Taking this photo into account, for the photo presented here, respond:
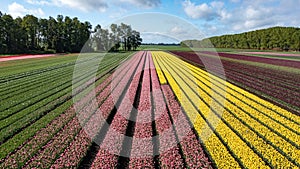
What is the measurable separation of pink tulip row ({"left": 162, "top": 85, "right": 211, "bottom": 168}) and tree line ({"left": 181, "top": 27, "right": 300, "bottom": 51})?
227 ft

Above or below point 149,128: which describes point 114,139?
below

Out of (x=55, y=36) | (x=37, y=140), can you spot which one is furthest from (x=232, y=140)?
(x=55, y=36)

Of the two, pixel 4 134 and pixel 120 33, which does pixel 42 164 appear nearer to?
pixel 4 134

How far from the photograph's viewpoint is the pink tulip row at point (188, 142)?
6466mm

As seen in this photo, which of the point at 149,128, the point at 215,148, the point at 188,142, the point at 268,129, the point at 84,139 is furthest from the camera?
the point at 149,128

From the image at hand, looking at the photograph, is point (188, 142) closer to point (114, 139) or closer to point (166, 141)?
point (166, 141)

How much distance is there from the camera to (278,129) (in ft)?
29.1

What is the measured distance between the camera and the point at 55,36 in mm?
67562

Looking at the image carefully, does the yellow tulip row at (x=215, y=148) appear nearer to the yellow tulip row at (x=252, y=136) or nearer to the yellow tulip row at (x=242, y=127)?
the yellow tulip row at (x=242, y=127)

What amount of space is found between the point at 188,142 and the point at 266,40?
82.2m

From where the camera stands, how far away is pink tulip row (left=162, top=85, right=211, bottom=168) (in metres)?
6.47

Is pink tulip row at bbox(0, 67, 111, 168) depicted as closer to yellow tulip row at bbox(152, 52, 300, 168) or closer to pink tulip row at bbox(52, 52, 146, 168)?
pink tulip row at bbox(52, 52, 146, 168)

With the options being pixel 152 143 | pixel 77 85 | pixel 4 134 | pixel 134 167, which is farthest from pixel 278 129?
pixel 77 85

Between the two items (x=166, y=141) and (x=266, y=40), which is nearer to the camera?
(x=166, y=141)
